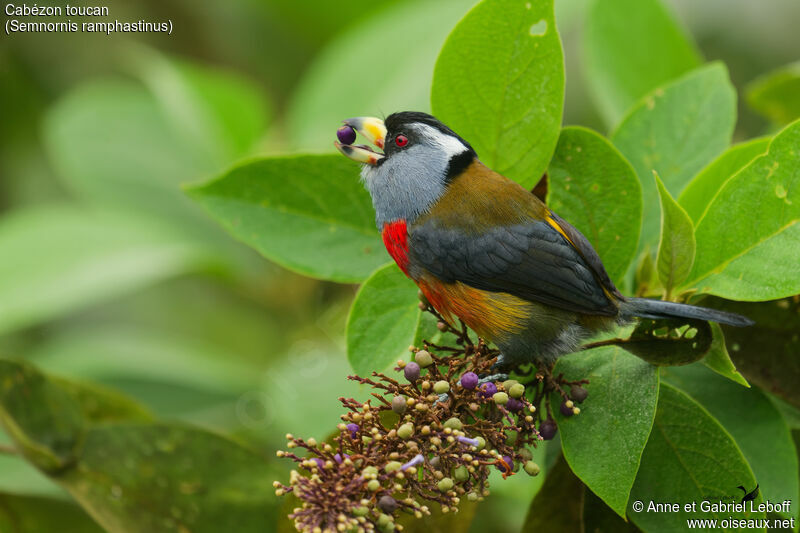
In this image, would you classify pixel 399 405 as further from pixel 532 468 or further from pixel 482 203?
pixel 482 203

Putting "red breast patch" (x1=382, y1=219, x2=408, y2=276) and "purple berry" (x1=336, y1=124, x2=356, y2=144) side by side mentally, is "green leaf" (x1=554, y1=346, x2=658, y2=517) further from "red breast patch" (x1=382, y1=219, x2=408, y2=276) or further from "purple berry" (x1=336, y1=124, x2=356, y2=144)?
"purple berry" (x1=336, y1=124, x2=356, y2=144)

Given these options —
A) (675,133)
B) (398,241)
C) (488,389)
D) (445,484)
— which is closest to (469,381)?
(488,389)

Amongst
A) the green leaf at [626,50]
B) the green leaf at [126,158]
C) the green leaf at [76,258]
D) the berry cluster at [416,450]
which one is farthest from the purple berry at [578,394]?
the green leaf at [126,158]

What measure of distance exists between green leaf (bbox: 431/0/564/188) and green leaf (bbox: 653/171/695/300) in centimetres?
18

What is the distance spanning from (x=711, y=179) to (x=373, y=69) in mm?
1604

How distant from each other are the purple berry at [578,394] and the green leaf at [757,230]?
22 cm

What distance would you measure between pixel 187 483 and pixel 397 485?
0.70 m

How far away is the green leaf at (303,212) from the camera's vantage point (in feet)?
4.25

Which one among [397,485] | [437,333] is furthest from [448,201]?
[397,485]

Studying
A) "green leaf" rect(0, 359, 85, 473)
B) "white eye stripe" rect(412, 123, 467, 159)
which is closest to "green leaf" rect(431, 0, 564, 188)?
"white eye stripe" rect(412, 123, 467, 159)

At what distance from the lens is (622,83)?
1.72 m

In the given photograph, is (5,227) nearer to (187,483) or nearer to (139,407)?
(139,407)

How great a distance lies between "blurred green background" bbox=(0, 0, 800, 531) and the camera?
2.36 metres

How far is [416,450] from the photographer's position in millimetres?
942
